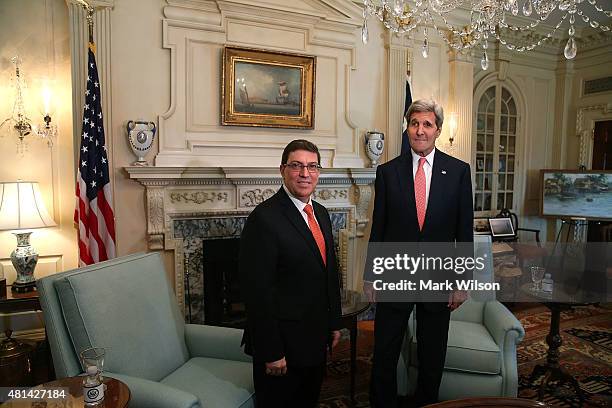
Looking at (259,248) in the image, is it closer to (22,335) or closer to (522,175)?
(22,335)

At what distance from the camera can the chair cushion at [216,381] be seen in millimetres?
1606

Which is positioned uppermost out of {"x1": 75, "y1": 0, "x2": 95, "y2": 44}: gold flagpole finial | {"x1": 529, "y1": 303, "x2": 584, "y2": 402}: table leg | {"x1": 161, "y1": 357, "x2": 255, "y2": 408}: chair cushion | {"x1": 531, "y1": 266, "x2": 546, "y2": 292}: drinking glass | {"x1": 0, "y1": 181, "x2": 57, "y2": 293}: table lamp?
{"x1": 75, "y1": 0, "x2": 95, "y2": 44}: gold flagpole finial

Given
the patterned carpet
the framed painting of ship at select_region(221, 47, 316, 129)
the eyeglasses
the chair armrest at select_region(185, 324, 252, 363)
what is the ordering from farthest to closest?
1. the framed painting of ship at select_region(221, 47, 316, 129)
2. the patterned carpet
3. the chair armrest at select_region(185, 324, 252, 363)
4. the eyeglasses

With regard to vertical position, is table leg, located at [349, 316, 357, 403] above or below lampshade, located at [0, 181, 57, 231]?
below

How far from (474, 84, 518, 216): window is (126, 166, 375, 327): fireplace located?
7.76 feet

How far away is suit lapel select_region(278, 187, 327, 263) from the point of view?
1.51 metres

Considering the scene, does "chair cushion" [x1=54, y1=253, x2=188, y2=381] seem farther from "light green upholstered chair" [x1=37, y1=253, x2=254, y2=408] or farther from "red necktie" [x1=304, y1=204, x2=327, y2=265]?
"red necktie" [x1=304, y1=204, x2=327, y2=265]

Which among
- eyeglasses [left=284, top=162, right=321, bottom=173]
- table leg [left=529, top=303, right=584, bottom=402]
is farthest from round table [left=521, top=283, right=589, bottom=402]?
→ eyeglasses [left=284, top=162, right=321, bottom=173]

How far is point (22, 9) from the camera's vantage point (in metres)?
2.83

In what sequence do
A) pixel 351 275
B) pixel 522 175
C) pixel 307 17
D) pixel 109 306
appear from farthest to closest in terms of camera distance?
1. pixel 522 175
2. pixel 351 275
3. pixel 307 17
4. pixel 109 306

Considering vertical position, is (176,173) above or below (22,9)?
below

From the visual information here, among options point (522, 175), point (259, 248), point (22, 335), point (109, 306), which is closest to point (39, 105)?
point (22, 335)

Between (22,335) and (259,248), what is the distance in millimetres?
2563

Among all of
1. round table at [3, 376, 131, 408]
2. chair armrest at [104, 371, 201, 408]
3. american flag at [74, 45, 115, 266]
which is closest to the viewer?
round table at [3, 376, 131, 408]
